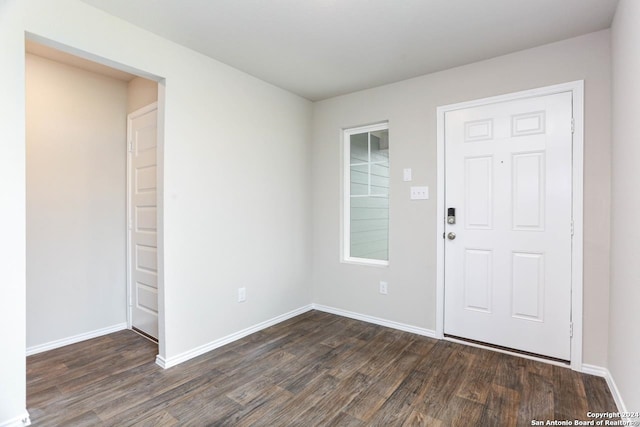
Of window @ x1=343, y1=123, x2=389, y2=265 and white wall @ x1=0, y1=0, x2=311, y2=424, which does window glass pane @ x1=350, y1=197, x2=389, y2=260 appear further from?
white wall @ x1=0, y1=0, x2=311, y2=424

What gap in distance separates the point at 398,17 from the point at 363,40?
34cm

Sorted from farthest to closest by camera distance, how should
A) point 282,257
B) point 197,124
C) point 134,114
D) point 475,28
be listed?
point 282,257
point 134,114
point 197,124
point 475,28

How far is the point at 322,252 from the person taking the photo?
377 cm

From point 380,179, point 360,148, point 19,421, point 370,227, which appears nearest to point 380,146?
point 360,148

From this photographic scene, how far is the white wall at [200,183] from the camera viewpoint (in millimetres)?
1724

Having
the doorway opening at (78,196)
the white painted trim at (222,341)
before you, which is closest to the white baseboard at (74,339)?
the doorway opening at (78,196)

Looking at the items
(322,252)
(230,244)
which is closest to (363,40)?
(230,244)

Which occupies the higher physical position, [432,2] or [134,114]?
[432,2]

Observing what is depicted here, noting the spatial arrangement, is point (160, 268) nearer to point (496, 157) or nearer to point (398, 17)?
point (398, 17)

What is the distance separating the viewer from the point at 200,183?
2.66 metres

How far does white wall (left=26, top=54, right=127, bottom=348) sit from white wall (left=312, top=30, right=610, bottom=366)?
2046mm

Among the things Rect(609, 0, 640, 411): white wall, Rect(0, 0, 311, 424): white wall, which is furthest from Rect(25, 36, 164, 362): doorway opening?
Rect(609, 0, 640, 411): white wall

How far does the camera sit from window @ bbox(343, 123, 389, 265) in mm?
3414

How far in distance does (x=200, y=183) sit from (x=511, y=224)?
8.30 feet
